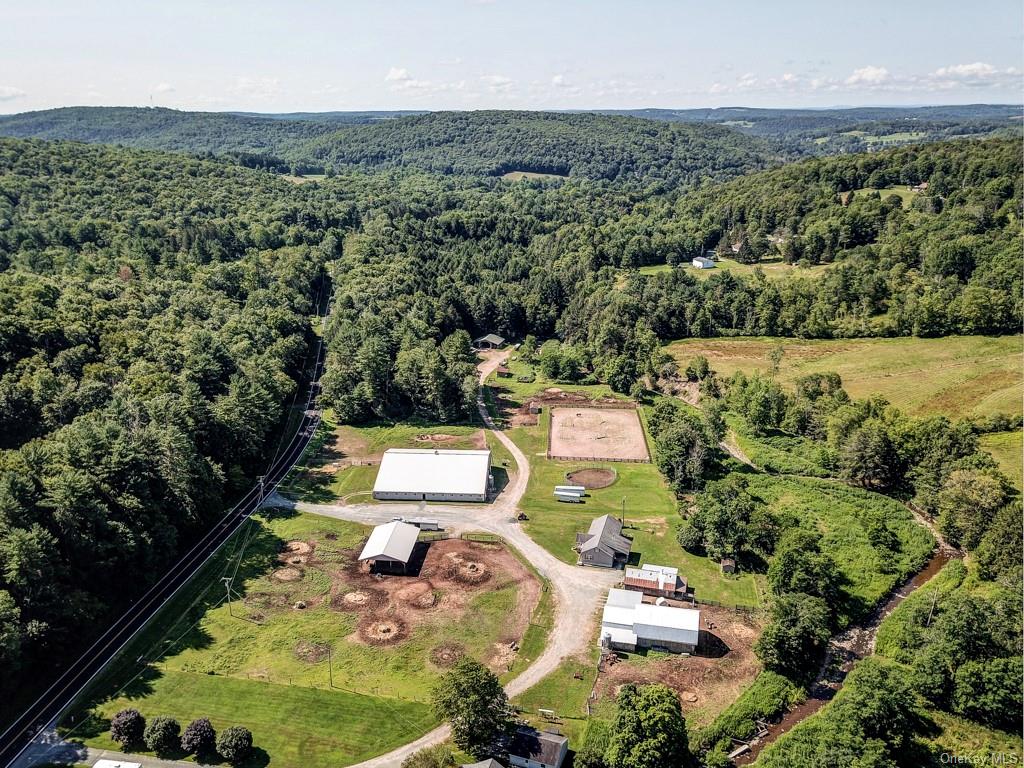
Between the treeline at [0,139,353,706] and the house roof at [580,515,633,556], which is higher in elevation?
the treeline at [0,139,353,706]

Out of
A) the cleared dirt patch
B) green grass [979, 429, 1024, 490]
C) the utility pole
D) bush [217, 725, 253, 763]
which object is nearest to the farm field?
the utility pole

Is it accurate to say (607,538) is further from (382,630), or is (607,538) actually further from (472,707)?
(472,707)

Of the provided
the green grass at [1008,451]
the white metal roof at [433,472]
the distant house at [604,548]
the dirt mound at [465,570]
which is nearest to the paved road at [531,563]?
the distant house at [604,548]

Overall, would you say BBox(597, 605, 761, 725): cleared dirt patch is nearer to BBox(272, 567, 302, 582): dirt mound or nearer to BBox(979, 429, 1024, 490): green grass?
BBox(272, 567, 302, 582): dirt mound

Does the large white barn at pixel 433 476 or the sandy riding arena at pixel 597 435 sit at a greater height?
the large white barn at pixel 433 476

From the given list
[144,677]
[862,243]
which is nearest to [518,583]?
[144,677]

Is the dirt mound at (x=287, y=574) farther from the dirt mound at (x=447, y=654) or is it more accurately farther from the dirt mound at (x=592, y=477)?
the dirt mound at (x=592, y=477)

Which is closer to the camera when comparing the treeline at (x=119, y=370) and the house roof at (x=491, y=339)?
the treeline at (x=119, y=370)
